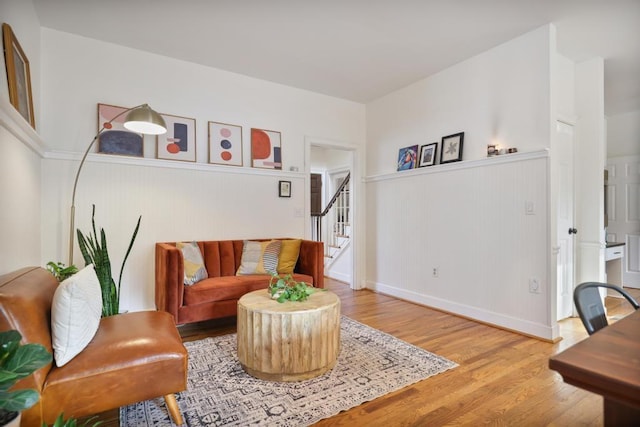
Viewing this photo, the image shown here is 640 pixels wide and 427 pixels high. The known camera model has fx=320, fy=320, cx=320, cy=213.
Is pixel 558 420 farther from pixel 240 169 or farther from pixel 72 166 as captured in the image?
pixel 72 166

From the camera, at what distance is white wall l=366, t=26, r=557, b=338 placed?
9.42 feet

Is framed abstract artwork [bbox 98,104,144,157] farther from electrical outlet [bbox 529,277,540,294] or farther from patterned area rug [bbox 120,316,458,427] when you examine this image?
electrical outlet [bbox 529,277,540,294]

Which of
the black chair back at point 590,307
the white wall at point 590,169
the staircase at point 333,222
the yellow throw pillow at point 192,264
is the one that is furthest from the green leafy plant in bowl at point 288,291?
the staircase at point 333,222

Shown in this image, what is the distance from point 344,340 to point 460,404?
1079mm

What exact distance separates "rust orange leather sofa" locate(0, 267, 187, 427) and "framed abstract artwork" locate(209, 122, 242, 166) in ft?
7.18

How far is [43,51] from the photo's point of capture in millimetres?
2887

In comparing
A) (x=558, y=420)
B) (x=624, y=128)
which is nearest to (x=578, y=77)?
(x=624, y=128)

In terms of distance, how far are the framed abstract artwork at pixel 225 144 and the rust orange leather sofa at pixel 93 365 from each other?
2.19 m

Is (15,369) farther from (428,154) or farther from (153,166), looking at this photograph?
(428,154)

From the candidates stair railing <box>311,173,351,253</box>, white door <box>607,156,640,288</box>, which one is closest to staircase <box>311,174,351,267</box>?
stair railing <box>311,173,351,253</box>

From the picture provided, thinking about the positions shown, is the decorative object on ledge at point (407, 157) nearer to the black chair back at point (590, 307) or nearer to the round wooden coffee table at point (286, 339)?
the round wooden coffee table at point (286, 339)

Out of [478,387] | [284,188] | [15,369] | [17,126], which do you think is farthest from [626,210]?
[17,126]

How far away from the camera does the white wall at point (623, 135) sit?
15.6 ft

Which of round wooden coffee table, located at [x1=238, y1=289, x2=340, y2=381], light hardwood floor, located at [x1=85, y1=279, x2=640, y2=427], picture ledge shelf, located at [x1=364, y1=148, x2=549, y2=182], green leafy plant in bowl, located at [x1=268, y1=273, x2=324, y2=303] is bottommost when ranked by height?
light hardwood floor, located at [x1=85, y1=279, x2=640, y2=427]
